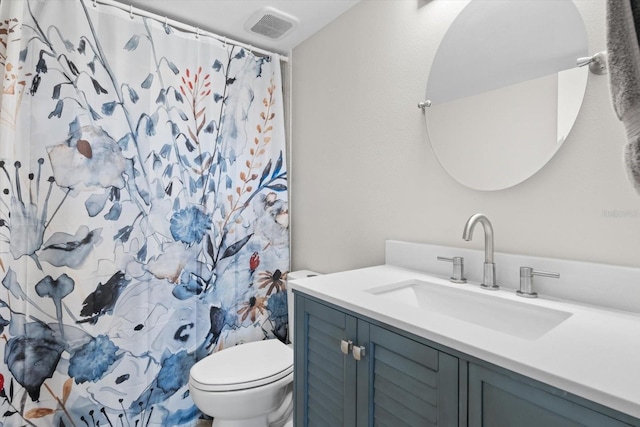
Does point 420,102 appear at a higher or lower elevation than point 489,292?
higher

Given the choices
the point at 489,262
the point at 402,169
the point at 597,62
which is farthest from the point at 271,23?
the point at 489,262

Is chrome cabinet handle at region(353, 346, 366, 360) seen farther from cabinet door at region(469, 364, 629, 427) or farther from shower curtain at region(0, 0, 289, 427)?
shower curtain at region(0, 0, 289, 427)

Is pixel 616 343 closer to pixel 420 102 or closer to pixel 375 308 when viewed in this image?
pixel 375 308

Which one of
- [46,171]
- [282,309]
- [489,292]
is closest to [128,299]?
[46,171]

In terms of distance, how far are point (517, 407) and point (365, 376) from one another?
15.3 inches

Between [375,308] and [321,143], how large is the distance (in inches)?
49.7

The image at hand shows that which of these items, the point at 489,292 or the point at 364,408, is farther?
the point at 489,292

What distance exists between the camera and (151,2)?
1715mm

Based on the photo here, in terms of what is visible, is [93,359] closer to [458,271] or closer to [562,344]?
[458,271]

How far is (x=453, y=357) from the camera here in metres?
0.71

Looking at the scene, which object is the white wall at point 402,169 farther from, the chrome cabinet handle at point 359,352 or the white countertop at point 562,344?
the chrome cabinet handle at point 359,352

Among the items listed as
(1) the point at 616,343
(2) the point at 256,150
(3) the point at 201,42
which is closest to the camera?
(1) the point at 616,343

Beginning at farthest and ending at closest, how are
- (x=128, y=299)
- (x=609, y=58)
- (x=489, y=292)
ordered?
(x=128, y=299) < (x=489, y=292) < (x=609, y=58)

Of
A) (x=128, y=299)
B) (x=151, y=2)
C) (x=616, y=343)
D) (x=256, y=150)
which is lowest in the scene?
(x=128, y=299)
